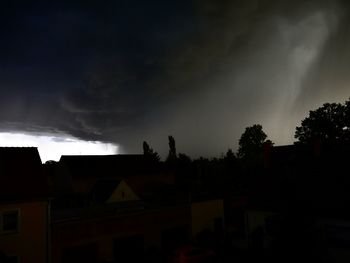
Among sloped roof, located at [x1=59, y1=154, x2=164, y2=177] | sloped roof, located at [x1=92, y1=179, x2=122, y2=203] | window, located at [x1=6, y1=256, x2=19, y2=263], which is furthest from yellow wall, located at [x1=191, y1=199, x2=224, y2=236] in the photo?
sloped roof, located at [x1=59, y1=154, x2=164, y2=177]

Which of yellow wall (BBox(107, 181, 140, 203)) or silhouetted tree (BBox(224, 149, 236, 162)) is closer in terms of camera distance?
yellow wall (BBox(107, 181, 140, 203))

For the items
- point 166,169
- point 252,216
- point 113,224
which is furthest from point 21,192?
point 166,169

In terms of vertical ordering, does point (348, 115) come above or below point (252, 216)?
above

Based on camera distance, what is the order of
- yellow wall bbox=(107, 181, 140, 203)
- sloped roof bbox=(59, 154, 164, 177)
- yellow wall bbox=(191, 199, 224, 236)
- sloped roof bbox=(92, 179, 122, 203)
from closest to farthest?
yellow wall bbox=(191, 199, 224, 236), yellow wall bbox=(107, 181, 140, 203), sloped roof bbox=(92, 179, 122, 203), sloped roof bbox=(59, 154, 164, 177)

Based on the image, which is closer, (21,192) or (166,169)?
(21,192)

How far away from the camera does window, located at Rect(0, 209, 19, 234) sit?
2458 cm

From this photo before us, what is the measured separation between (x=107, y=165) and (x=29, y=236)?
109 ft

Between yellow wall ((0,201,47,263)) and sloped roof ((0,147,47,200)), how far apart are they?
2.65ft

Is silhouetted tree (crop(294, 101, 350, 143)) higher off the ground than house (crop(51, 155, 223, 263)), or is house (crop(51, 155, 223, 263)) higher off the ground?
silhouetted tree (crop(294, 101, 350, 143))

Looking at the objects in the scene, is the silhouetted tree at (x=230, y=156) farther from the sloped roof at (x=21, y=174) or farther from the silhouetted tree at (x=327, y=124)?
the sloped roof at (x=21, y=174)

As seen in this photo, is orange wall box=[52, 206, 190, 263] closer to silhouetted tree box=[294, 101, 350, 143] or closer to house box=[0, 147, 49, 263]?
house box=[0, 147, 49, 263]

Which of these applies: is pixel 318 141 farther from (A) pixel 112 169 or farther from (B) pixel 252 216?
(A) pixel 112 169

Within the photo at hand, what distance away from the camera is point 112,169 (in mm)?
57906

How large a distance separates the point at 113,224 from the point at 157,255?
4.45 m
